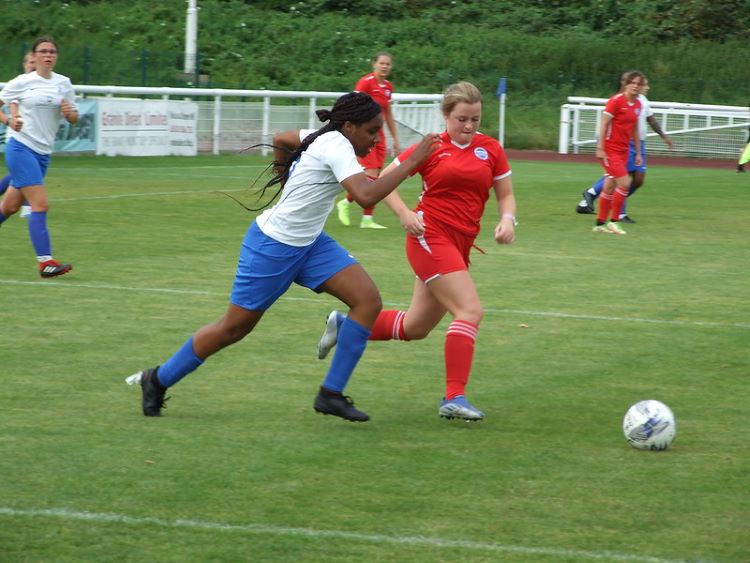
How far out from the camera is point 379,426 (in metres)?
6.90

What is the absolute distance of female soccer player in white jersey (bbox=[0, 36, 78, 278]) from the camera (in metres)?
11.7

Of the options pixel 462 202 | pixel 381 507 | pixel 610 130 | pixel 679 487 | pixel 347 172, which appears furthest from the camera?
pixel 610 130

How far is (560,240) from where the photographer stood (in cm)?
1564

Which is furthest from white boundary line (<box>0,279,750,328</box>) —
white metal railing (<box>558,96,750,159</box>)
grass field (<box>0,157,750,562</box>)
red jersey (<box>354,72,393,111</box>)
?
white metal railing (<box>558,96,750,159</box>)

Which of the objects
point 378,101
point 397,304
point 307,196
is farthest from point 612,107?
point 307,196

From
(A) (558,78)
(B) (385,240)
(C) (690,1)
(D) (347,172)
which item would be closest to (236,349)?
(D) (347,172)

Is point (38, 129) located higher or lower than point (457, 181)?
lower

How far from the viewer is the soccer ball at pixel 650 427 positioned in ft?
21.1

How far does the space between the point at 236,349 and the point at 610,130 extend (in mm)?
9125

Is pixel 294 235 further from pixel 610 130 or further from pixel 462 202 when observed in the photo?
pixel 610 130

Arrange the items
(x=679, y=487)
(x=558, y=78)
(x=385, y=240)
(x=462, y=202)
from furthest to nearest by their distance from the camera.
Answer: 1. (x=558, y=78)
2. (x=385, y=240)
3. (x=462, y=202)
4. (x=679, y=487)

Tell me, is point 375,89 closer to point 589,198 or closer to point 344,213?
point 344,213

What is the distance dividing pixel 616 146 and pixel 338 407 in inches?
424

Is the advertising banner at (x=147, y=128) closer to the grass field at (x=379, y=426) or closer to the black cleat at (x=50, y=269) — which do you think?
the grass field at (x=379, y=426)
